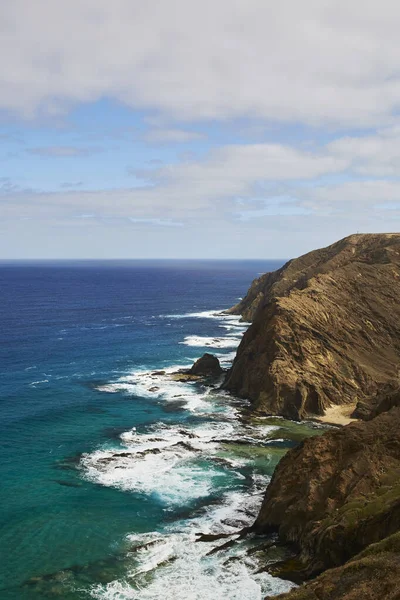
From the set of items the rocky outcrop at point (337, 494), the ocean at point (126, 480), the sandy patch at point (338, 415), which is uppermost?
the rocky outcrop at point (337, 494)

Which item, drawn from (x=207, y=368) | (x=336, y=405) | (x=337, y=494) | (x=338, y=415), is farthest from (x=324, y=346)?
(x=337, y=494)

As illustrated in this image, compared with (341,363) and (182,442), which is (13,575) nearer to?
(182,442)

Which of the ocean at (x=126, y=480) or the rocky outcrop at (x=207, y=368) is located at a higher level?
the rocky outcrop at (x=207, y=368)

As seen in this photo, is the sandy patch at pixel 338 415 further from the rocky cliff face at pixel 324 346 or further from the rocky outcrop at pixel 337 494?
the rocky outcrop at pixel 337 494

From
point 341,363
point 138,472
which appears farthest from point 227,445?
point 341,363

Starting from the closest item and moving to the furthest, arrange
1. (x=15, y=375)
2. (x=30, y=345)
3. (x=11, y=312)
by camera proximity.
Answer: (x=15, y=375) → (x=30, y=345) → (x=11, y=312)

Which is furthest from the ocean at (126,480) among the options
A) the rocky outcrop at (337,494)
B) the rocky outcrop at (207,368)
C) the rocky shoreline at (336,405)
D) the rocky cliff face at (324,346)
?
the rocky outcrop at (207,368)

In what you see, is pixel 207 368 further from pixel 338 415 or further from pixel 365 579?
pixel 365 579
